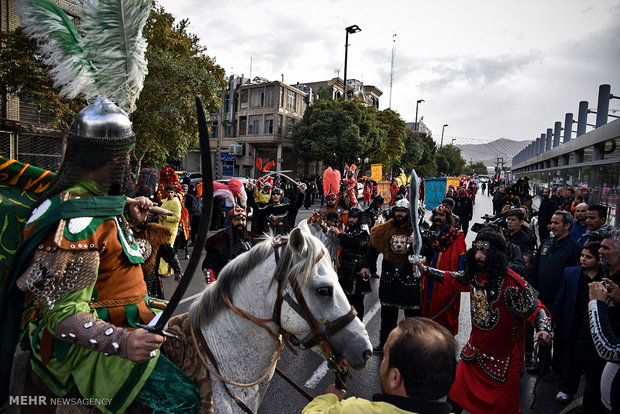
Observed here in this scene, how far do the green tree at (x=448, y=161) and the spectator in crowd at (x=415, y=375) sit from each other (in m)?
73.4

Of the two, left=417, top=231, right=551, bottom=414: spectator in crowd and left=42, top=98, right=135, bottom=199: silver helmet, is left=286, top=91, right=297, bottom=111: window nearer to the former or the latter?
left=417, top=231, right=551, bottom=414: spectator in crowd

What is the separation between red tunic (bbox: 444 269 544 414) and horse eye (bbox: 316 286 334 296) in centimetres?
216

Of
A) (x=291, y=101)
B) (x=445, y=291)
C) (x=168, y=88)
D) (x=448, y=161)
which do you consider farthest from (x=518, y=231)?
(x=448, y=161)

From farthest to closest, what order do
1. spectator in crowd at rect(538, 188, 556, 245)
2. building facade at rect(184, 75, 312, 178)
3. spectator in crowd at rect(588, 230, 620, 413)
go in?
building facade at rect(184, 75, 312, 178) → spectator in crowd at rect(538, 188, 556, 245) → spectator in crowd at rect(588, 230, 620, 413)

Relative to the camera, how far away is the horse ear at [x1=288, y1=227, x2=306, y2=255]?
2068 millimetres

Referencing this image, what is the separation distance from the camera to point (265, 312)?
7.03ft

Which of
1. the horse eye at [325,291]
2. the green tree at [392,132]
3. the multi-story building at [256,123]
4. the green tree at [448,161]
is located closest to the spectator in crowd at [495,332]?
the horse eye at [325,291]

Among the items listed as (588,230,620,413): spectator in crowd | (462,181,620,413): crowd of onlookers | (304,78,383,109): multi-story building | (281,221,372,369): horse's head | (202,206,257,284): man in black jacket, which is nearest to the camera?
(281,221,372,369): horse's head

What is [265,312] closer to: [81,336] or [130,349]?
[130,349]

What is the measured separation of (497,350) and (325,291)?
Answer: 225 centimetres

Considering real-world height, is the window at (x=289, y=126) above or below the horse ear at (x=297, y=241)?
above

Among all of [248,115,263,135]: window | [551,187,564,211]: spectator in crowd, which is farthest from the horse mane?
[248,115,263,135]: window

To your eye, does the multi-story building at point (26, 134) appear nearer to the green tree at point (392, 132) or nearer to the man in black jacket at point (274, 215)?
the man in black jacket at point (274, 215)

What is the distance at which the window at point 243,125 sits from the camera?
141 ft
